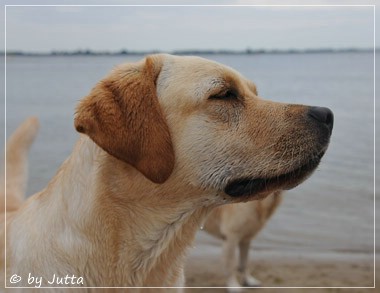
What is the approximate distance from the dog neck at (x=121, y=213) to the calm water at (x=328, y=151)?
11.2 ft

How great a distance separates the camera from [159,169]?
251 cm

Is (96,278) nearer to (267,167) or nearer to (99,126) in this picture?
(99,126)

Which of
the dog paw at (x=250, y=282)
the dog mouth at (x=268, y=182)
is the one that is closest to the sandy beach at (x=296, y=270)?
the dog paw at (x=250, y=282)

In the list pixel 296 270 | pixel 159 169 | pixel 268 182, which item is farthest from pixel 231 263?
pixel 159 169

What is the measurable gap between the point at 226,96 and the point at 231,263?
4067mm

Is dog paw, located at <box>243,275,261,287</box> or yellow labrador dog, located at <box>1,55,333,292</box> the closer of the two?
yellow labrador dog, located at <box>1,55,333,292</box>

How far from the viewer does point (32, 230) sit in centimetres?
271

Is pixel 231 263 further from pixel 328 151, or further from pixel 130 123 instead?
pixel 130 123

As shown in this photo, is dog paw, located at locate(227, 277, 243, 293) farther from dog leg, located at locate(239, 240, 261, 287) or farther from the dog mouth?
the dog mouth

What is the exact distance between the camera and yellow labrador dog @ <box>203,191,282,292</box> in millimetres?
6406

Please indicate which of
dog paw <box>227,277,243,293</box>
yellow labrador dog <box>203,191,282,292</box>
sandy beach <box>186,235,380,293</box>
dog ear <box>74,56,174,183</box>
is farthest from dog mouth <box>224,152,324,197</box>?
dog paw <box>227,277,243,293</box>

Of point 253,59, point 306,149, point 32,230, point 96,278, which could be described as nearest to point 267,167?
point 306,149

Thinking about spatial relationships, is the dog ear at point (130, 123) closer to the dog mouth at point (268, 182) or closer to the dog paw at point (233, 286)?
the dog mouth at point (268, 182)

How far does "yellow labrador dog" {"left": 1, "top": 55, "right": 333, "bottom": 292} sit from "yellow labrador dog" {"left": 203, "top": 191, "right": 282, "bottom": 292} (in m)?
3.73
